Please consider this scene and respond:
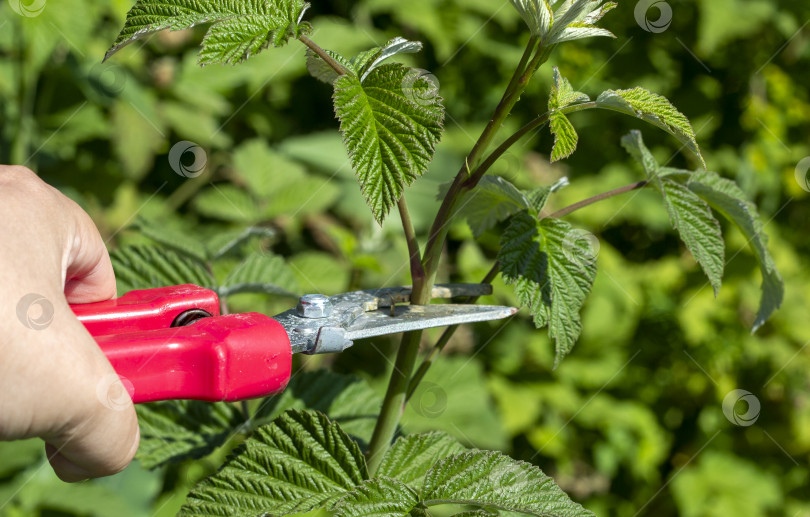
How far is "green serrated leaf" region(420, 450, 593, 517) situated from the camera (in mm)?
780

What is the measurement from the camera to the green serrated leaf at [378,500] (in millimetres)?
773

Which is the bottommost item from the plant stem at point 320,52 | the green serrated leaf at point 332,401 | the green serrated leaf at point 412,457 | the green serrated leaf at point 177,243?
the green serrated leaf at point 332,401

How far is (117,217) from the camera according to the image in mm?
2439

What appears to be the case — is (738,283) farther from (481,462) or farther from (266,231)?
(481,462)

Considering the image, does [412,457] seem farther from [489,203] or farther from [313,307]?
[489,203]

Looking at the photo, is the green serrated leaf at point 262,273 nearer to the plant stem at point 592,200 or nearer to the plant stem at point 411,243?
the plant stem at point 411,243

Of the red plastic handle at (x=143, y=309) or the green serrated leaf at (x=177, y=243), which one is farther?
the green serrated leaf at (x=177, y=243)

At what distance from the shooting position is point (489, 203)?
101cm

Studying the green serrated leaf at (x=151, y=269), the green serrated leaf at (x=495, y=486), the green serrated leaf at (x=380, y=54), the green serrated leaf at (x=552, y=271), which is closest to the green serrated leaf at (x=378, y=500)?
the green serrated leaf at (x=495, y=486)

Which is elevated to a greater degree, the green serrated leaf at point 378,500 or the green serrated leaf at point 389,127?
the green serrated leaf at point 389,127

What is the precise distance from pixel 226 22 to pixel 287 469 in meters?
0.53

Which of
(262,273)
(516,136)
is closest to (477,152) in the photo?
(516,136)

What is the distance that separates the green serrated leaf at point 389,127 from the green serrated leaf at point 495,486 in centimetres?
31

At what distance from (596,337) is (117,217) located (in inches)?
66.4
